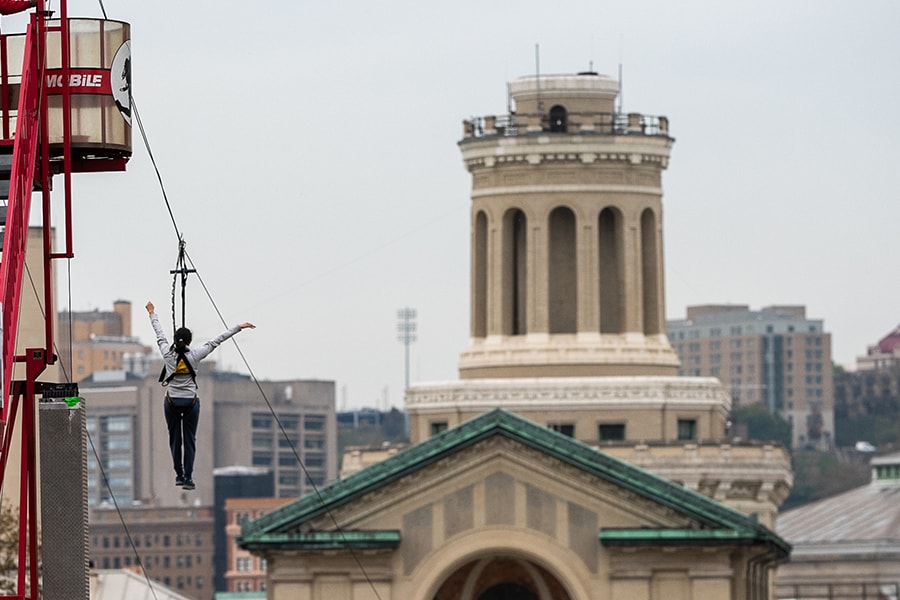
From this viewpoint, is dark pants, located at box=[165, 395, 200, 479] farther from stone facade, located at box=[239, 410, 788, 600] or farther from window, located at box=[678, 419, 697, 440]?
window, located at box=[678, 419, 697, 440]

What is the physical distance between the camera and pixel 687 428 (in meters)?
128

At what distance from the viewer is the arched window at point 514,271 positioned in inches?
5148

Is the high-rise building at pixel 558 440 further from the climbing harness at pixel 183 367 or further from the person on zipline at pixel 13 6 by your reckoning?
the person on zipline at pixel 13 6

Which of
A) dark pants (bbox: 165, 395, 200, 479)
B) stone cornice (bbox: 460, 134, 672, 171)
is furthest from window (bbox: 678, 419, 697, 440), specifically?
dark pants (bbox: 165, 395, 200, 479)

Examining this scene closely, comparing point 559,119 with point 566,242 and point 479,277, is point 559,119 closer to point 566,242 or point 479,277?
point 566,242

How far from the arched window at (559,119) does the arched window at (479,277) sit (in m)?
3.99

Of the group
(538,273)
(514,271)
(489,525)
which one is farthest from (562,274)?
(489,525)

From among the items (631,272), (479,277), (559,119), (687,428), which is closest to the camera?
(687,428)

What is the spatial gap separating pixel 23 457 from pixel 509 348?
306ft

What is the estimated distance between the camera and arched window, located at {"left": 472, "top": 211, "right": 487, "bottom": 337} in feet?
433

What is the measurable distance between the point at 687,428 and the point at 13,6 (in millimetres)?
91482

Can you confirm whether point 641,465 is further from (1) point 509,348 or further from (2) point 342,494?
(2) point 342,494

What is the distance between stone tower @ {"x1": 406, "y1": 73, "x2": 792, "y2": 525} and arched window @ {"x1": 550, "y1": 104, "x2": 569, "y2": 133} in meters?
0.05

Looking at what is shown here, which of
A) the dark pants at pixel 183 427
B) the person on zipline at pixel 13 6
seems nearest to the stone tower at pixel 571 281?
the dark pants at pixel 183 427
